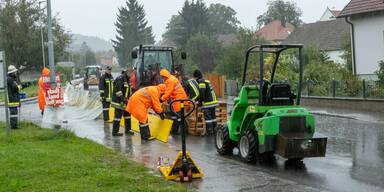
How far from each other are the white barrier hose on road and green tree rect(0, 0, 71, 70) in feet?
89.6

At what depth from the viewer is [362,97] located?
19766 millimetres

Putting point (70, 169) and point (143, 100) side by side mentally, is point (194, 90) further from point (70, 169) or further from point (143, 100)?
point (70, 169)

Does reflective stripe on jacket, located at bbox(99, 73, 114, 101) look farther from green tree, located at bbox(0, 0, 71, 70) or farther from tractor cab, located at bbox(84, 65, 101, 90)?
green tree, located at bbox(0, 0, 71, 70)

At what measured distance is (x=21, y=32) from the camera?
48.7m

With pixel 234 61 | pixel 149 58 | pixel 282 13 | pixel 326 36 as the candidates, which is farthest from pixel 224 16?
pixel 149 58

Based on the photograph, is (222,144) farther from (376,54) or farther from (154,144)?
(376,54)

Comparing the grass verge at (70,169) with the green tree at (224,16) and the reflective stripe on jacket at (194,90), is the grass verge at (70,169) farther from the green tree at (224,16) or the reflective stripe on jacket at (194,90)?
the green tree at (224,16)

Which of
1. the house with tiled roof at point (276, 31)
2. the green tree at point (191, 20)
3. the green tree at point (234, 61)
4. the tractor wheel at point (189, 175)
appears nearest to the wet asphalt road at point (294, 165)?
the tractor wheel at point (189, 175)

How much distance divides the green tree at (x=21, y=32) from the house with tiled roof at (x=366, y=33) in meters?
31.6

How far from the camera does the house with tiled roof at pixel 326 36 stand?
2014 inches

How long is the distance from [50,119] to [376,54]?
50.2ft

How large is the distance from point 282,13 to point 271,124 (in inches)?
4032

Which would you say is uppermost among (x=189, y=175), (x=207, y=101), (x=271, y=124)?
(x=207, y=101)

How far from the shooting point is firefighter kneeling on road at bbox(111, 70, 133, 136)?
15.0 m
